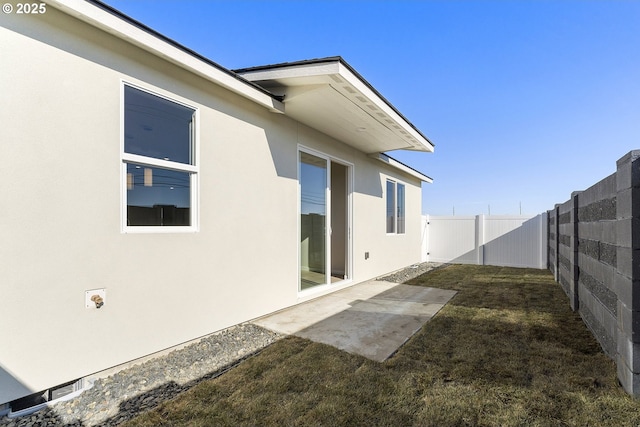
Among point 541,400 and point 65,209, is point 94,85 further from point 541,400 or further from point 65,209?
point 541,400

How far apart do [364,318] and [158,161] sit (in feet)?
11.6

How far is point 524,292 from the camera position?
6.34 metres

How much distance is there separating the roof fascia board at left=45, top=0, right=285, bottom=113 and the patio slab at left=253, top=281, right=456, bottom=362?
10.9 feet

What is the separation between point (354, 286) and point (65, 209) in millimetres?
5771

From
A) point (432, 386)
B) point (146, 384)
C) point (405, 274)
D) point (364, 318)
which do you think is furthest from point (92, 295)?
point (405, 274)

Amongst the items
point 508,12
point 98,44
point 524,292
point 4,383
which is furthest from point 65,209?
point 508,12

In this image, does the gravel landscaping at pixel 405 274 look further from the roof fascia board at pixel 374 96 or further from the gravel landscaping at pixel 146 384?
the gravel landscaping at pixel 146 384

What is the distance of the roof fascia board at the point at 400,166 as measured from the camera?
26.8ft

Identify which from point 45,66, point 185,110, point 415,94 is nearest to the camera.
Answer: point 45,66

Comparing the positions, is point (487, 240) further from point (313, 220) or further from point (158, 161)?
point (158, 161)

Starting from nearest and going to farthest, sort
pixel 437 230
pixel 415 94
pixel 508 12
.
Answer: pixel 508 12, pixel 415 94, pixel 437 230

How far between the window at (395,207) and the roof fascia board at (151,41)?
6.09m

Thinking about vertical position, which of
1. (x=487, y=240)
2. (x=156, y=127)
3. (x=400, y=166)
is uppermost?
(x=400, y=166)

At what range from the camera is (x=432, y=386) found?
247cm
